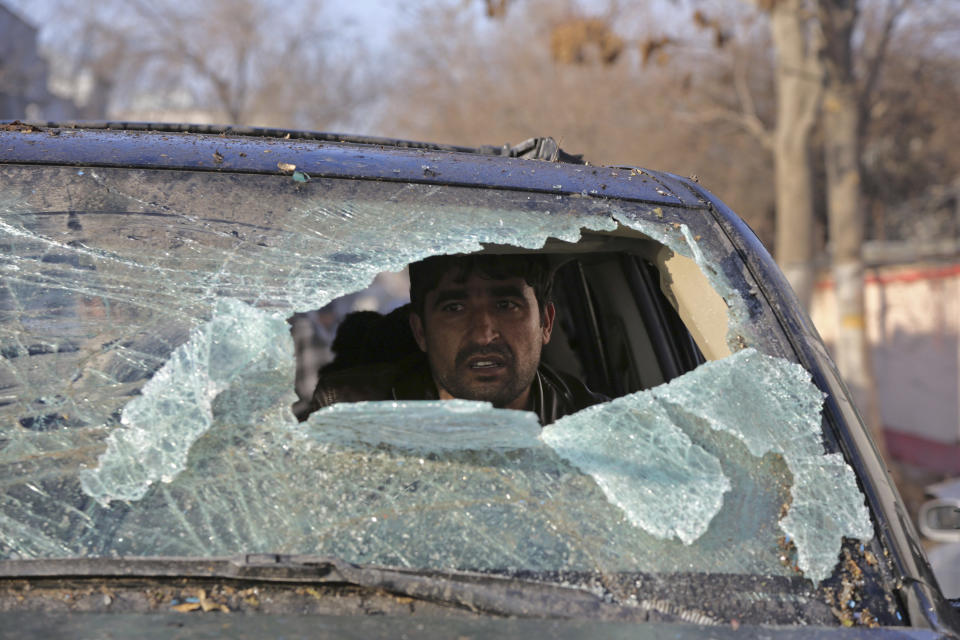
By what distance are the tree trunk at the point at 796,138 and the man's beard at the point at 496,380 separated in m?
7.00

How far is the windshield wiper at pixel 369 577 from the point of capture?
5.04ft

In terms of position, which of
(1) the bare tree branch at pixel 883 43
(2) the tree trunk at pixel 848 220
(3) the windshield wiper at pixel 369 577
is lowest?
(3) the windshield wiper at pixel 369 577

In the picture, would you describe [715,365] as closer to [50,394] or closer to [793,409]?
[793,409]

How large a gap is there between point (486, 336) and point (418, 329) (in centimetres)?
28

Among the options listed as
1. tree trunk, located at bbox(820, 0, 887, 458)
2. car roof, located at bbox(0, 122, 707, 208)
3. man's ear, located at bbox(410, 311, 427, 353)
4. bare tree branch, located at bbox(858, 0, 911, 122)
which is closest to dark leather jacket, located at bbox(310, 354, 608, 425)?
man's ear, located at bbox(410, 311, 427, 353)

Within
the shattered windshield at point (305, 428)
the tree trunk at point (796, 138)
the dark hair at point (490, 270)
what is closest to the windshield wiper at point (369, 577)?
the shattered windshield at point (305, 428)

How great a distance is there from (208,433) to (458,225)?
23.6 inches

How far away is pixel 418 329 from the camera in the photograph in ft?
10.2

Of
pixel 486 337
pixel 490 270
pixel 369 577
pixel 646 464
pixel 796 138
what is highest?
pixel 796 138

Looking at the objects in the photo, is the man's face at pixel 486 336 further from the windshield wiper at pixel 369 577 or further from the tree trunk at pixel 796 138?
the tree trunk at pixel 796 138

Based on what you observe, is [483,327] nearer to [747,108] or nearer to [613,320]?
[613,320]

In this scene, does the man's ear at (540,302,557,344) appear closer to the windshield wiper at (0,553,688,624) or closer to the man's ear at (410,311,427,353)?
the man's ear at (410,311,427,353)

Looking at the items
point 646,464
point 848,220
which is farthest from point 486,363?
point 848,220

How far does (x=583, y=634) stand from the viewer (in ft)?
4.85
